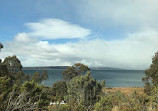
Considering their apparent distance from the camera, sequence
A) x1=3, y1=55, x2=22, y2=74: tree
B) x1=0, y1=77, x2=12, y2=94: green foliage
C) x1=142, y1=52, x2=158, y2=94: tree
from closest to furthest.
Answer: x1=0, y1=77, x2=12, y2=94: green foliage, x1=142, y1=52, x2=158, y2=94: tree, x1=3, y1=55, x2=22, y2=74: tree

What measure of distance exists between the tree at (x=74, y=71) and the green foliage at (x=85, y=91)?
76.3ft

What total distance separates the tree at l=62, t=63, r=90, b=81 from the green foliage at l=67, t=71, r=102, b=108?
76.3 ft

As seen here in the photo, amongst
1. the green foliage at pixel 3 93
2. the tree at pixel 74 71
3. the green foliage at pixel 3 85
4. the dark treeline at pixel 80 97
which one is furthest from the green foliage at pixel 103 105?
the tree at pixel 74 71

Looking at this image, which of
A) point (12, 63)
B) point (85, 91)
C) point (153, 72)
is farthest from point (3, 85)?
point (153, 72)

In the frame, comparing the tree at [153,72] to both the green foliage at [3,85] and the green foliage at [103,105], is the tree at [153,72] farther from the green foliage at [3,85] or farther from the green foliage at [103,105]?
the green foliage at [3,85]

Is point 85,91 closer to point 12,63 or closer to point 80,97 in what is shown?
point 80,97

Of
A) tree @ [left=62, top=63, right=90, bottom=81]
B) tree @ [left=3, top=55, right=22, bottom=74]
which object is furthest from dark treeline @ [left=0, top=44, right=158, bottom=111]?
tree @ [left=62, top=63, right=90, bottom=81]

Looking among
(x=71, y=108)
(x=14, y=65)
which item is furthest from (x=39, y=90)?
(x=14, y=65)

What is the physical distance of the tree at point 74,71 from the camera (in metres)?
40.5

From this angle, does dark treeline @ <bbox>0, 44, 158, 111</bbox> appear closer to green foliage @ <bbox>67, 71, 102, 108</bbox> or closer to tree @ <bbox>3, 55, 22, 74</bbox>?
green foliage @ <bbox>67, 71, 102, 108</bbox>

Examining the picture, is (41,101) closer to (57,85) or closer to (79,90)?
(79,90)

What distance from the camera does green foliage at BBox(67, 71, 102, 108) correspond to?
53.5ft

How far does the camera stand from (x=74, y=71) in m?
40.9

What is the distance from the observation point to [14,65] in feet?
121
